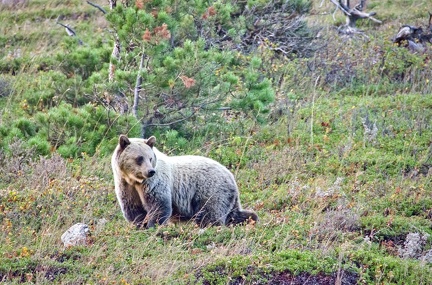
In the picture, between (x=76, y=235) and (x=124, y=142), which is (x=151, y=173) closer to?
(x=124, y=142)

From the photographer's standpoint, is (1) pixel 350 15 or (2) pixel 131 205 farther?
(1) pixel 350 15

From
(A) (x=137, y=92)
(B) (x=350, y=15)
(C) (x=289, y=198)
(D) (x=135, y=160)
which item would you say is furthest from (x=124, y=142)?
(B) (x=350, y=15)

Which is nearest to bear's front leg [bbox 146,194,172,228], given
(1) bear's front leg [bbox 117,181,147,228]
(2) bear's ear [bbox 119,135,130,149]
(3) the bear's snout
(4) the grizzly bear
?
(4) the grizzly bear

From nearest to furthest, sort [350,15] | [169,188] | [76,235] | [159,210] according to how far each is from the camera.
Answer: [76,235] < [159,210] < [169,188] < [350,15]

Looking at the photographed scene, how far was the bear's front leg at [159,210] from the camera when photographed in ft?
27.3

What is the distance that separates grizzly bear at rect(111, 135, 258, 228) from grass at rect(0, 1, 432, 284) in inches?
10.3

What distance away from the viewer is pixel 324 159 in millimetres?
11586

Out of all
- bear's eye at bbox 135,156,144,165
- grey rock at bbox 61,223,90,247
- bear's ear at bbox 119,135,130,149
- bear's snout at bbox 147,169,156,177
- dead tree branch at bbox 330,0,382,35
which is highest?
bear's ear at bbox 119,135,130,149

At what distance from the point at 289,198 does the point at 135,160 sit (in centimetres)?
281

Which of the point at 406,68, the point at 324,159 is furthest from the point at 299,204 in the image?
the point at 406,68

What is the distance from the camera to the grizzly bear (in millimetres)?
8188

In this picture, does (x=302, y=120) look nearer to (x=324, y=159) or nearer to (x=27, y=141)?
(x=324, y=159)

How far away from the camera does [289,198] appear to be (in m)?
9.95

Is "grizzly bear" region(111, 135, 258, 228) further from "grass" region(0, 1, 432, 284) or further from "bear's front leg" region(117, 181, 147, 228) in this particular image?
"grass" region(0, 1, 432, 284)
